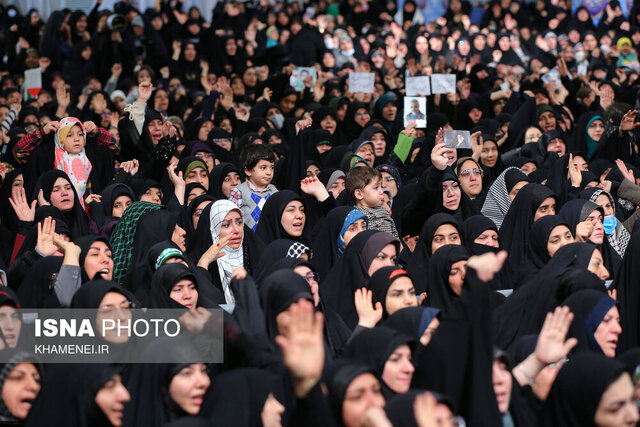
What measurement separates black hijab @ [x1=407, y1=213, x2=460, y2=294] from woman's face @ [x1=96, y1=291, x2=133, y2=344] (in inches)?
75.8

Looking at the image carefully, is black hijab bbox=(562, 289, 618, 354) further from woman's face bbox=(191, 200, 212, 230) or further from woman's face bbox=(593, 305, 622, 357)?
woman's face bbox=(191, 200, 212, 230)

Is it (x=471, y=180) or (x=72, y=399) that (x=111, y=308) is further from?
(x=471, y=180)

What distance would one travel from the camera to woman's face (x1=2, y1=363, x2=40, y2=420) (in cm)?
381

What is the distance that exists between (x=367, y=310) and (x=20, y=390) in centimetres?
161

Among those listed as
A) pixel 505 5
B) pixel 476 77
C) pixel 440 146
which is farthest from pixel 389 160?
pixel 505 5

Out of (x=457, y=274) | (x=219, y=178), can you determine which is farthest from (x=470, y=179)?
(x=457, y=274)

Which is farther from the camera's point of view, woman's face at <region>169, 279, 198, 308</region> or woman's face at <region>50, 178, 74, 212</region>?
woman's face at <region>50, 178, 74, 212</region>

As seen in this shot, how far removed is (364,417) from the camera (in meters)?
3.39

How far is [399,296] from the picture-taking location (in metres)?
4.70

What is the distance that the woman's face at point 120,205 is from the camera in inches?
272

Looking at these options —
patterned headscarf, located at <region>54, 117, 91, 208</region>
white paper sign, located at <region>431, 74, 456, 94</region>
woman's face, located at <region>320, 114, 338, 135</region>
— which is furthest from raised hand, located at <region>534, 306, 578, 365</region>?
white paper sign, located at <region>431, 74, 456, 94</region>

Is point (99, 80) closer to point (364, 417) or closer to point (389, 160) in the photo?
point (389, 160)

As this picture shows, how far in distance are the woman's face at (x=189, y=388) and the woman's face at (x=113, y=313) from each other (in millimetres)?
671

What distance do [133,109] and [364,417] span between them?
5884 mm
